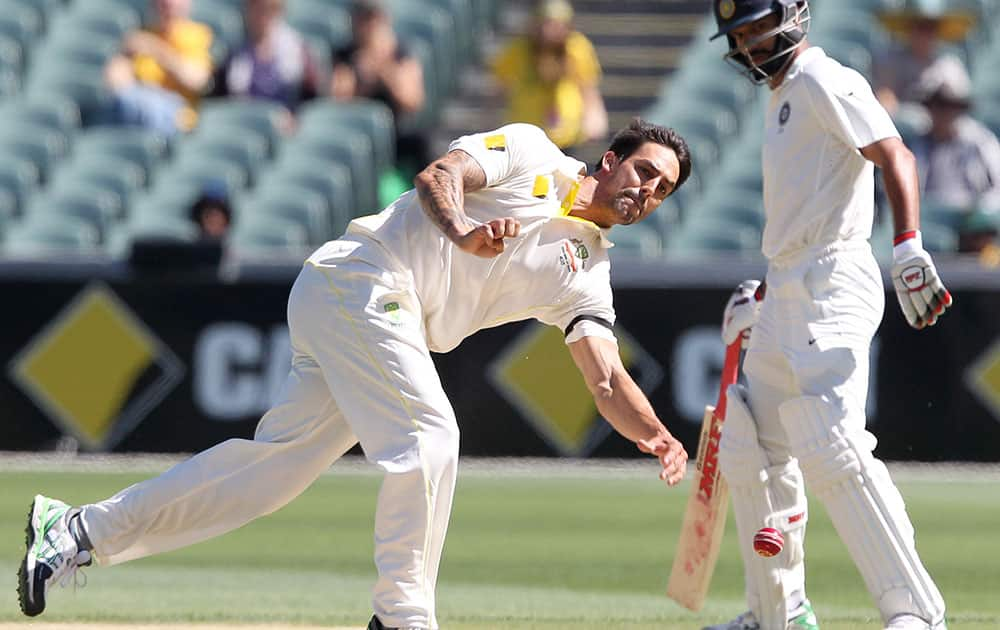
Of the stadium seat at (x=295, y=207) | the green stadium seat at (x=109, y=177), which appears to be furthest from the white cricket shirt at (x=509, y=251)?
the green stadium seat at (x=109, y=177)

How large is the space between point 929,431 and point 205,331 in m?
4.18

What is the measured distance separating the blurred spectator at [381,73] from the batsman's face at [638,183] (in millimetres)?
7619

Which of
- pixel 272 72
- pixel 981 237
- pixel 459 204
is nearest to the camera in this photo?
pixel 459 204

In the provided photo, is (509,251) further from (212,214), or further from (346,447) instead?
(212,214)

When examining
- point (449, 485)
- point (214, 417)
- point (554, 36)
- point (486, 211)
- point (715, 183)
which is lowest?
point (214, 417)

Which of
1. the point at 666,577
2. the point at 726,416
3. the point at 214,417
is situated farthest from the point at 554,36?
the point at 726,416

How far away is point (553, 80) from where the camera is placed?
12.7 metres

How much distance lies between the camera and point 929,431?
10828 millimetres

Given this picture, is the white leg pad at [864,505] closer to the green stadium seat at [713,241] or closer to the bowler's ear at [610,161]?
the bowler's ear at [610,161]

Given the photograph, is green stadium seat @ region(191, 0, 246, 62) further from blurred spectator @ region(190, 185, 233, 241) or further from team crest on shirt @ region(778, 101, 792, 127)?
team crest on shirt @ region(778, 101, 792, 127)

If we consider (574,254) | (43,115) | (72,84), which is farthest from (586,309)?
(72,84)

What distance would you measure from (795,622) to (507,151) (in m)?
1.59

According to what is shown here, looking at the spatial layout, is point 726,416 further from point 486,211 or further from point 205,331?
point 205,331

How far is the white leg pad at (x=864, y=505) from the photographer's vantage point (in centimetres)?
513
